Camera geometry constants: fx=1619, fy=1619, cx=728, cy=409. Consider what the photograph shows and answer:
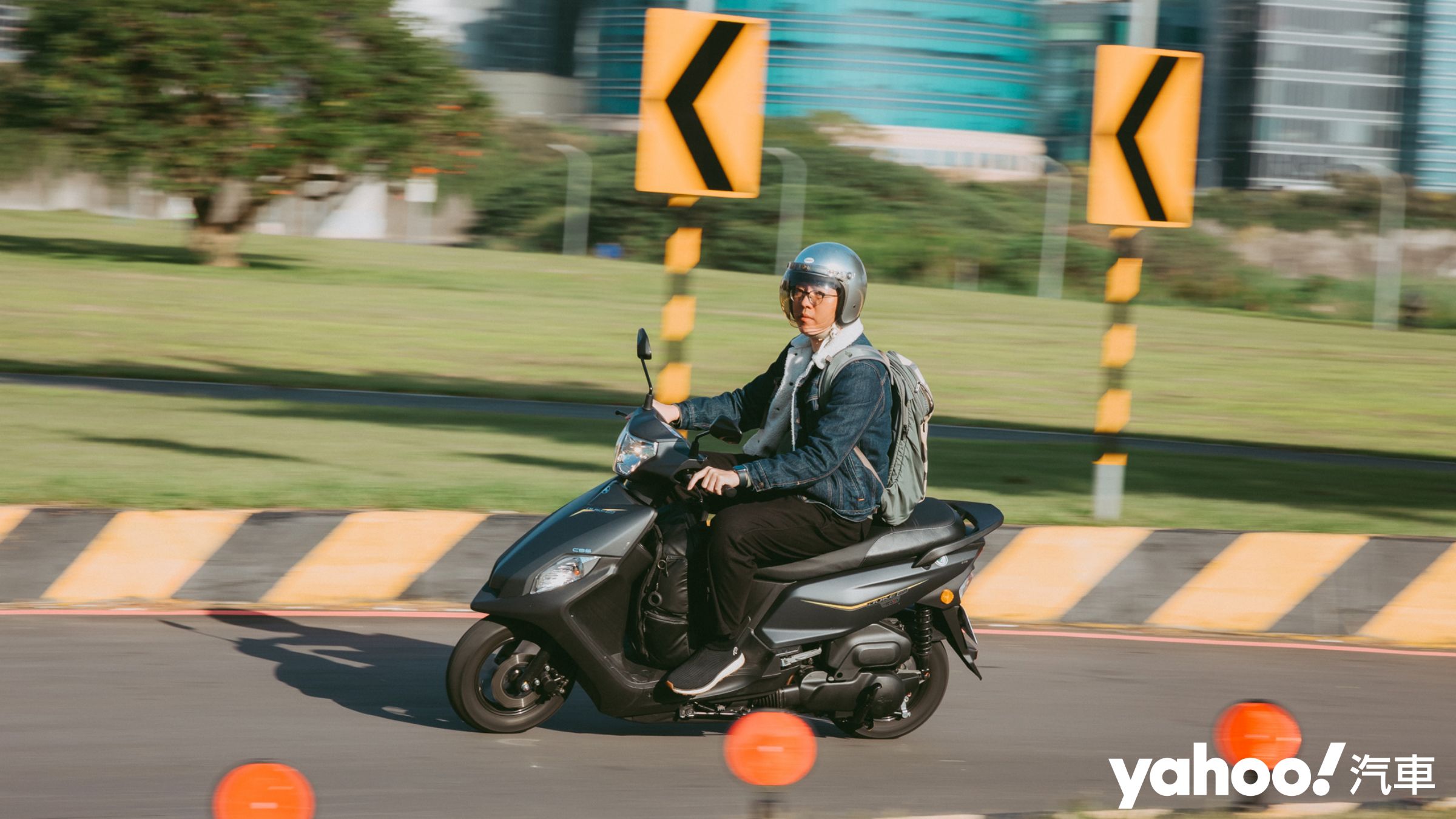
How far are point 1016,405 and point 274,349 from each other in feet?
32.8

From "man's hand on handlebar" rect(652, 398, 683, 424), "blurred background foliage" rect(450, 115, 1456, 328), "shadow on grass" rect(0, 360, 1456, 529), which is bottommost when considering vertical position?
"blurred background foliage" rect(450, 115, 1456, 328)

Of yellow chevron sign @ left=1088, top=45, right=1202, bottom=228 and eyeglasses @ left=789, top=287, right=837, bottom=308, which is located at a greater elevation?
yellow chevron sign @ left=1088, top=45, right=1202, bottom=228

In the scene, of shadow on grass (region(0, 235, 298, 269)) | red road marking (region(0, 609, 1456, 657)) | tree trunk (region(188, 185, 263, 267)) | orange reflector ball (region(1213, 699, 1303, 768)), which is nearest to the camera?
orange reflector ball (region(1213, 699, 1303, 768))

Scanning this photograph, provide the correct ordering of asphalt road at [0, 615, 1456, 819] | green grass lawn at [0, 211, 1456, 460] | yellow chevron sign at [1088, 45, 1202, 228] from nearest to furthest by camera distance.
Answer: asphalt road at [0, 615, 1456, 819]
yellow chevron sign at [1088, 45, 1202, 228]
green grass lawn at [0, 211, 1456, 460]

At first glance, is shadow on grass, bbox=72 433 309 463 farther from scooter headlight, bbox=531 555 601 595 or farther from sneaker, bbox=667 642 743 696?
sneaker, bbox=667 642 743 696

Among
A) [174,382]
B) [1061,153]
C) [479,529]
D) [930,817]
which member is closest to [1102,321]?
[174,382]

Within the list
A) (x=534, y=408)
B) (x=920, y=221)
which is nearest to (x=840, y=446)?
(x=534, y=408)

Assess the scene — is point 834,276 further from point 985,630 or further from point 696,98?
point 985,630

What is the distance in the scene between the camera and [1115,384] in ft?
30.6

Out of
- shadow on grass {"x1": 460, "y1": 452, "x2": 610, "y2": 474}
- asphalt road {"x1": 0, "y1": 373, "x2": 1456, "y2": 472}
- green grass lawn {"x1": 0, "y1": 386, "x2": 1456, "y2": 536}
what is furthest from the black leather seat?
asphalt road {"x1": 0, "y1": 373, "x2": 1456, "y2": 472}

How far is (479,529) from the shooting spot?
7.82 meters

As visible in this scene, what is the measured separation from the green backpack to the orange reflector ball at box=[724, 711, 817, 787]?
194 cm

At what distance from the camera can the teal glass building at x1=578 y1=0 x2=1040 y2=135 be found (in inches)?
3625

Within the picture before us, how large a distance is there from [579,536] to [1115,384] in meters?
4.77
